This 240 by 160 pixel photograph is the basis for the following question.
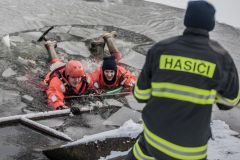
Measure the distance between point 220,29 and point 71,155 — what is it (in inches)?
292

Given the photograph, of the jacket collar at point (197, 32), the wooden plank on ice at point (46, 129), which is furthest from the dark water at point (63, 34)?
the jacket collar at point (197, 32)

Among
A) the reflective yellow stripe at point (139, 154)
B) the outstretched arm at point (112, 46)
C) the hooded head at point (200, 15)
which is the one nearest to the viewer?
the hooded head at point (200, 15)

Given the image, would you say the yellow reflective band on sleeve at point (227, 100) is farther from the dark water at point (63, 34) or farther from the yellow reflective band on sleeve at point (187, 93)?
the dark water at point (63, 34)

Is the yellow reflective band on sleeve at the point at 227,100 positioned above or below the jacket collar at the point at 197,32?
below

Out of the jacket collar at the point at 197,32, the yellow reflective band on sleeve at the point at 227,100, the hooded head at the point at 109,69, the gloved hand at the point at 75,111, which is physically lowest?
the gloved hand at the point at 75,111

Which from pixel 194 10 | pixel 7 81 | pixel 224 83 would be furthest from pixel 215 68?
pixel 7 81

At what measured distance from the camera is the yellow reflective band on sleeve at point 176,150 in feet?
8.90

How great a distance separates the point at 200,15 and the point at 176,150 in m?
0.88

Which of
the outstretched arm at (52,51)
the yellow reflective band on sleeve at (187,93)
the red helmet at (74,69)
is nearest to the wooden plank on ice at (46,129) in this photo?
the red helmet at (74,69)

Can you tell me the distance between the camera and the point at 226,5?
13016 mm

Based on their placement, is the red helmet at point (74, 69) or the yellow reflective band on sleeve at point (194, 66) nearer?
the yellow reflective band on sleeve at point (194, 66)

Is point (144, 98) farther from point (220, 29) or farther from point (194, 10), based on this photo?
point (220, 29)

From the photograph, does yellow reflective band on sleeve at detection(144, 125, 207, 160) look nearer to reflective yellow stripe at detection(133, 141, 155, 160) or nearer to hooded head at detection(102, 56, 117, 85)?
reflective yellow stripe at detection(133, 141, 155, 160)

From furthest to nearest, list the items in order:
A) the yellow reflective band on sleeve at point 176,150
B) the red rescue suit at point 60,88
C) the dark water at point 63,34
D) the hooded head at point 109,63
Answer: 1. the hooded head at point 109,63
2. the red rescue suit at point 60,88
3. the dark water at point 63,34
4. the yellow reflective band on sleeve at point 176,150
